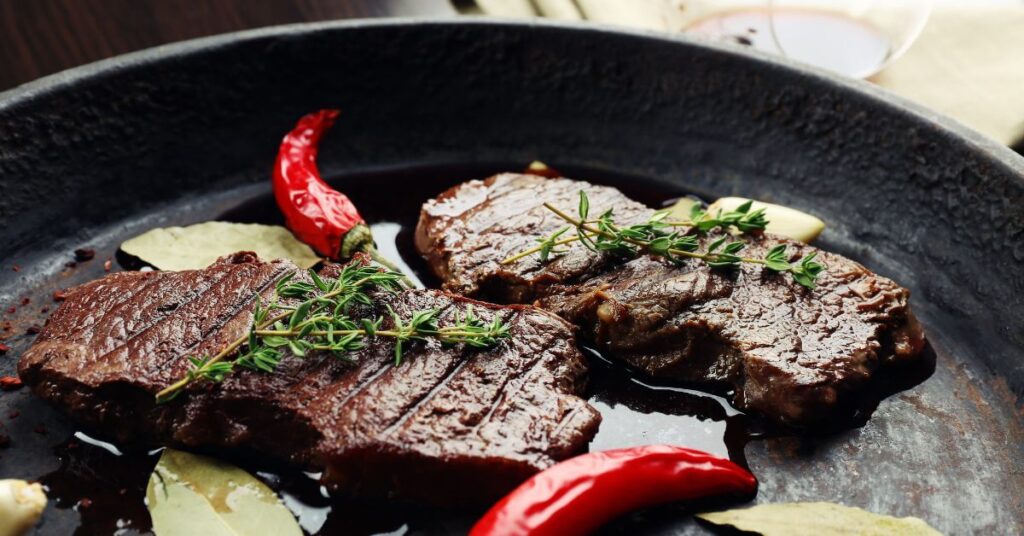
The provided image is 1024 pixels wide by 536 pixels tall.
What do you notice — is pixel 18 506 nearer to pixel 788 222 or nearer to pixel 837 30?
pixel 788 222

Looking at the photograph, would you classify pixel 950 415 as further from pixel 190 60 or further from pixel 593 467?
pixel 190 60

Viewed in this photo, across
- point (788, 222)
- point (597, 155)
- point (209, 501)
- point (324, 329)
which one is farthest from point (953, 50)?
point (209, 501)

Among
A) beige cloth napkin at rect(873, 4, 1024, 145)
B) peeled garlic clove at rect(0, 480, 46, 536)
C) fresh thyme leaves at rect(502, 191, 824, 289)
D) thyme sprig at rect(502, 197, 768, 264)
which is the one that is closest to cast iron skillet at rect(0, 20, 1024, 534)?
peeled garlic clove at rect(0, 480, 46, 536)

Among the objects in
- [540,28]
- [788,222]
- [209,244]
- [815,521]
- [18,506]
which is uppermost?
→ [540,28]

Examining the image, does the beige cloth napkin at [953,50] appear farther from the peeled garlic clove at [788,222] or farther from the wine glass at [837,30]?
the peeled garlic clove at [788,222]

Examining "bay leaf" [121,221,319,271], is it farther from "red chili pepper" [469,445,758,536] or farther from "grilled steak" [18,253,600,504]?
"red chili pepper" [469,445,758,536]

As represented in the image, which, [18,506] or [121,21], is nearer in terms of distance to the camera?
[18,506]
